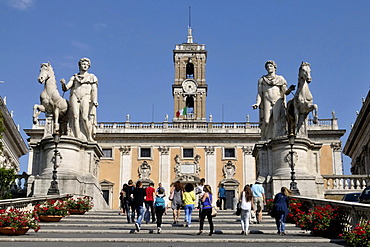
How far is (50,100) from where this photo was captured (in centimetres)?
2203

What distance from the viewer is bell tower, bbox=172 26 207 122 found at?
218 ft

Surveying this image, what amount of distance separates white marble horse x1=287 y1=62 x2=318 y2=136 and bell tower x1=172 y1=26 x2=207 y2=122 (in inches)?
1701

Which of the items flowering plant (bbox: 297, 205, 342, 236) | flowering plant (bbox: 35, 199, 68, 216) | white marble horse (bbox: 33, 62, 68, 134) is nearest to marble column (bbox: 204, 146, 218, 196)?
white marble horse (bbox: 33, 62, 68, 134)

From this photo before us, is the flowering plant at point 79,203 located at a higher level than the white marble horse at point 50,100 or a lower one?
lower

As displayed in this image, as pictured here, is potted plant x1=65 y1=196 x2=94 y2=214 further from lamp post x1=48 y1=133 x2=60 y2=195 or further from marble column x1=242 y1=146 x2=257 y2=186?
marble column x1=242 y1=146 x2=257 y2=186

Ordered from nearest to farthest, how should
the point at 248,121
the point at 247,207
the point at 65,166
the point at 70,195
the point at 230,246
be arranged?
the point at 230,246 → the point at 247,207 → the point at 70,195 → the point at 65,166 → the point at 248,121

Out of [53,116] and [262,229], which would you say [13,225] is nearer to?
[262,229]

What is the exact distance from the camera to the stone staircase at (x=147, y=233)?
1271 centimetres

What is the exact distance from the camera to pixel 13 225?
528 inches

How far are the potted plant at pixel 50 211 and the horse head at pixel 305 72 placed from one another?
10643 millimetres

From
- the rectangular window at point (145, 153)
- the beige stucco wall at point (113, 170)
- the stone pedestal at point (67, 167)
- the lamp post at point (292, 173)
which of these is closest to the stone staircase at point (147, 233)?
the lamp post at point (292, 173)

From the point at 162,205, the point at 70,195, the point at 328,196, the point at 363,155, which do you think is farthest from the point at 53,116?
the point at 363,155

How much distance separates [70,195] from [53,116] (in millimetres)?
3848

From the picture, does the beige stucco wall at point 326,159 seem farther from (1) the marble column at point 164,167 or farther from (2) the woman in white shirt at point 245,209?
(2) the woman in white shirt at point 245,209
